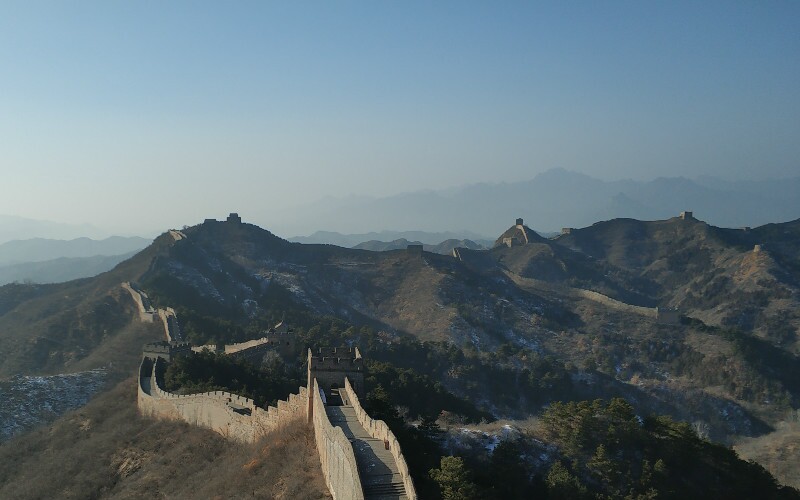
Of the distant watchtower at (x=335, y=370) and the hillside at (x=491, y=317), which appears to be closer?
the distant watchtower at (x=335, y=370)

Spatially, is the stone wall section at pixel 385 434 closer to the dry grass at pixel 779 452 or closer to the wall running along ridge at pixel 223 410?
the wall running along ridge at pixel 223 410

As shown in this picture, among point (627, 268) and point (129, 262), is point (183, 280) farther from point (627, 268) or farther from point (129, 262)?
point (627, 268)

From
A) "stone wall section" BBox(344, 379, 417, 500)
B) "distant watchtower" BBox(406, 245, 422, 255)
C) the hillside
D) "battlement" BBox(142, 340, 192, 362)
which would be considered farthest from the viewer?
"distant watchtower" BBox(406, 245, 422, 255)

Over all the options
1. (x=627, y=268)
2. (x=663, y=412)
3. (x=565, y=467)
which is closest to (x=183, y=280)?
(x=663, y=412)

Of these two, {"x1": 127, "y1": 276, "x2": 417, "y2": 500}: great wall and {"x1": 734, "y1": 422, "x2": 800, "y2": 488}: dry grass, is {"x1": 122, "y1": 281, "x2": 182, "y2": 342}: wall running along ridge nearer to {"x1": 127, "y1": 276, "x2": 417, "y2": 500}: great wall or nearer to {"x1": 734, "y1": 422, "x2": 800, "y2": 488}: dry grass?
{"x1": 127, "y1": 276, "x2": 417, "y2": 500}: great wall

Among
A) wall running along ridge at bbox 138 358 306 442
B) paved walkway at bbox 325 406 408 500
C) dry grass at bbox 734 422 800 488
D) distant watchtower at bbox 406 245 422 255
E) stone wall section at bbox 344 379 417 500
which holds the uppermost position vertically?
distant watchtower at bbox 406 245 422 255


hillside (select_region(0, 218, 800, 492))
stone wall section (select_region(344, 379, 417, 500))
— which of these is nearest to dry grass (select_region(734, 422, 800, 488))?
hillside (select_region(0, 218, 800, 492))

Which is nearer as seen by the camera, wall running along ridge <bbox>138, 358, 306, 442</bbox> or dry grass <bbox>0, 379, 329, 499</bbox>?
dry grass <bbox>0, 379, 329, 499</bbox>

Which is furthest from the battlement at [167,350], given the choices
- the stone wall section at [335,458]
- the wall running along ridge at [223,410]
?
the stone wall section at [335,458]
